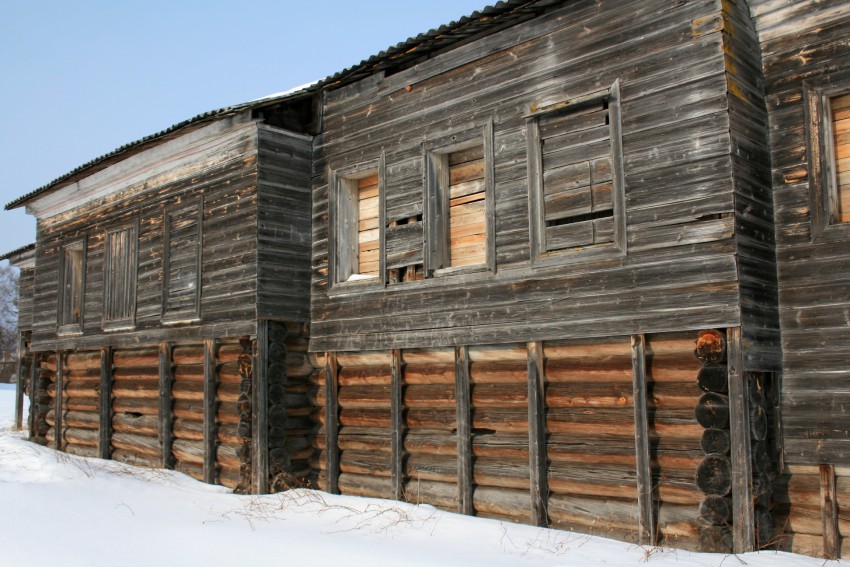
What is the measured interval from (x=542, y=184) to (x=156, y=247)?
715 centimetres

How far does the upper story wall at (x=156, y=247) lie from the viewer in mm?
10891

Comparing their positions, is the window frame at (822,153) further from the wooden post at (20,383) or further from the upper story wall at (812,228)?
the wooden post at (20,383)

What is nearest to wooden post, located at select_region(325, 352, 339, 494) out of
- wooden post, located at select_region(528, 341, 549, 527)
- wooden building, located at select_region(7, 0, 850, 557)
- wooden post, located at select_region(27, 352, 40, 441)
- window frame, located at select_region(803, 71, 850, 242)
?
wooden building, located at select_region(7, 0, 850, 557)

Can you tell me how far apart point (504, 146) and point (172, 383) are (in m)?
6.79

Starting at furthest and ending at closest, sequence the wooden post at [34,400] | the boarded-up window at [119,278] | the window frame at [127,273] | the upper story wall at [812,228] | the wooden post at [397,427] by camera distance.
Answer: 1. the wooden post at [34,400]
2. the boarded-up window at [119,278]
3. the window frame at [127,273]
4. the wooden post at [397,427]
5. the upper story wall at [812,228]

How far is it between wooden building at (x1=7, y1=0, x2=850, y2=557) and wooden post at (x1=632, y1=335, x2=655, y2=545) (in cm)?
3

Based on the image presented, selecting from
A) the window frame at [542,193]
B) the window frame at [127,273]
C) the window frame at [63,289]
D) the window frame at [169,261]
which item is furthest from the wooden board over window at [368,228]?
the window frame at [63,289]

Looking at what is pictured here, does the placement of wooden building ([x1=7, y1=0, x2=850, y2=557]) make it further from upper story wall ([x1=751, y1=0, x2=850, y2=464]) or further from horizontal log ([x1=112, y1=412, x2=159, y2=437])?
horizontal log ([x1=112, y1=412, x2=159, y2=437])

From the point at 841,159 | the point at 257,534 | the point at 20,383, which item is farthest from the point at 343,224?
the point at 20,383

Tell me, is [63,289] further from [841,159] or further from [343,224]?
[841,159]

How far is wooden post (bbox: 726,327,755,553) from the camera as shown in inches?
253

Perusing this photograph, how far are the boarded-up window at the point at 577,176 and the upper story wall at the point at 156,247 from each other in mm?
4203

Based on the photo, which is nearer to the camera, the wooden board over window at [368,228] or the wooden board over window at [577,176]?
the wooden board over window at [577,176]

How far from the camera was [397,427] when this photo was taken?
934 cm
